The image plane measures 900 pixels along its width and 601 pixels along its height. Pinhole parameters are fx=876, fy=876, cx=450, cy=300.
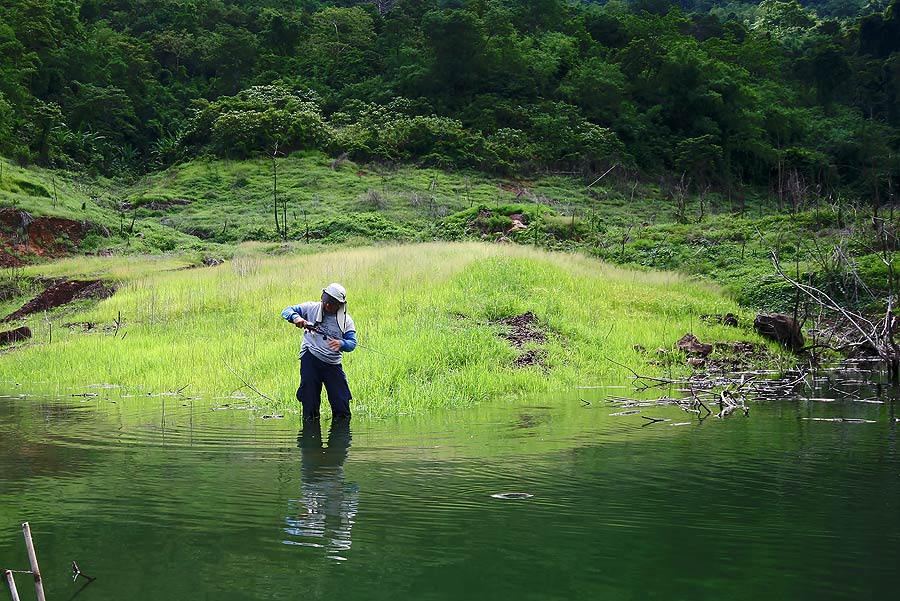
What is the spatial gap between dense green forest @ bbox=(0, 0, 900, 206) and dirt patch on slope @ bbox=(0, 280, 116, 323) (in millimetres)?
21846

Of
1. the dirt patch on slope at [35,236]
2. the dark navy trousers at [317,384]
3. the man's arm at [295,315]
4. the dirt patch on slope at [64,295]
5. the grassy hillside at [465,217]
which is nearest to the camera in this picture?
the man's arm at [295,315]

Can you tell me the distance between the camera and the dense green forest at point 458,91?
48031mm

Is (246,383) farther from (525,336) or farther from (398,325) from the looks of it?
(525,336)

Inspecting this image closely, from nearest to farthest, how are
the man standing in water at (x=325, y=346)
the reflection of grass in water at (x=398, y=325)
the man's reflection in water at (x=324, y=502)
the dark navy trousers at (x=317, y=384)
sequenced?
1. the man's reflection in water at (x=324, y=502)
2. the man standing in water at (x=325, y=346)
3. the dark navy trousers at (x=317, y=384)
4. the reflection of grass in water at (x=398, y=325)

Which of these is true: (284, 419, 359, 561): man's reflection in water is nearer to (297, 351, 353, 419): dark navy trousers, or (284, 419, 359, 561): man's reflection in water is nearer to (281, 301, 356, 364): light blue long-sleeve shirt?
(297, 351, 353, 419): dark navy trousers

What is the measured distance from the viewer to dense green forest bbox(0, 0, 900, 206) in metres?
48.0

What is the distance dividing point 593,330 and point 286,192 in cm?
2695

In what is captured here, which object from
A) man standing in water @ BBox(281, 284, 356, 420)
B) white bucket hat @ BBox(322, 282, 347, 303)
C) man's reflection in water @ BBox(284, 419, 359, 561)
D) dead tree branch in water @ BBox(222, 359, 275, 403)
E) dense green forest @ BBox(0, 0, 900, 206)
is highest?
dense green forest @ BBox(0, 0, 900, 206)

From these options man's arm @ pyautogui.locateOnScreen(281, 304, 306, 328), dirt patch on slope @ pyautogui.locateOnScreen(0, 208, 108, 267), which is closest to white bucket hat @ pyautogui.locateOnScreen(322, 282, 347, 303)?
man's arm @ pyautogui.locateOnScreen(281, 304, 306, 328)

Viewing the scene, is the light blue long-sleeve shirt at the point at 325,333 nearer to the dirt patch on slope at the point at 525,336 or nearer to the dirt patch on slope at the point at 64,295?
the dirt patch on slope at the point at 525,336

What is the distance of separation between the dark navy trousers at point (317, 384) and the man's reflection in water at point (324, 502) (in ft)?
3.08

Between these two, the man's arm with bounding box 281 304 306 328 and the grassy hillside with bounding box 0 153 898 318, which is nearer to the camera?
the man's arm with bounding box 281 304 306 328

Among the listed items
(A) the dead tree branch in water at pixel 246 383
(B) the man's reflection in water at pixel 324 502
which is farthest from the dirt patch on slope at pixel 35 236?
(B) the man's reflection in water at pixel 324 502

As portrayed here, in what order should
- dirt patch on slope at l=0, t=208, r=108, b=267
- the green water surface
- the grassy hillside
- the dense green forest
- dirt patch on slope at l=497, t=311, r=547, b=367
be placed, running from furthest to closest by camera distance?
the dense green forest
dirt patch on slope at l=0, t=208, r=108, b=267
the grassy hillside
dirt patch on slope at l=497, t=311, r=547, b=367
the green water surface
